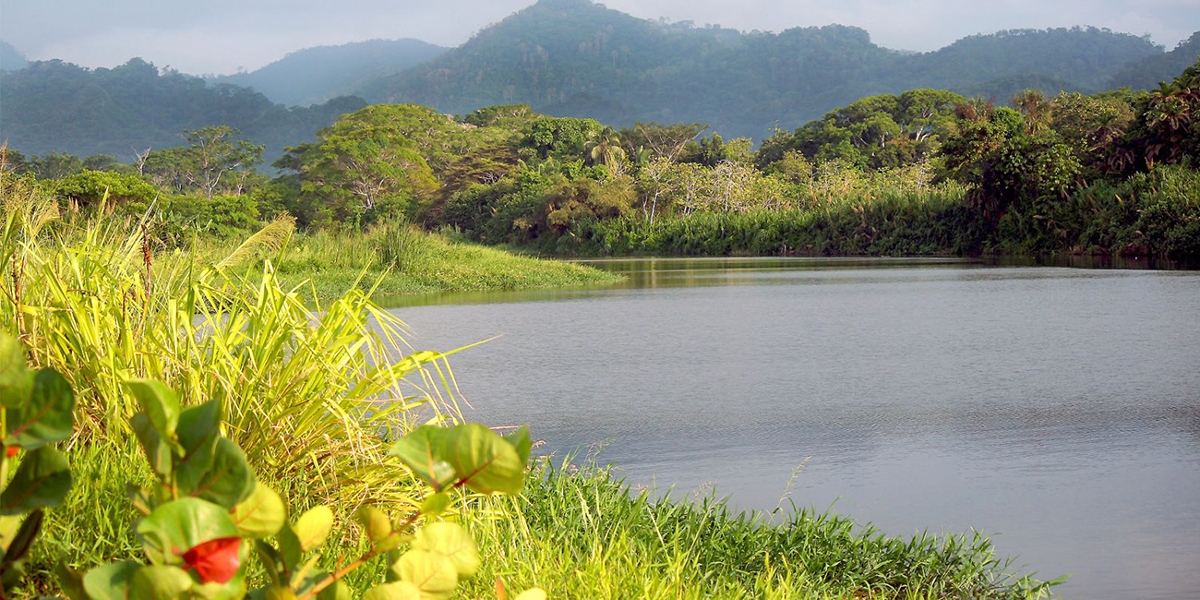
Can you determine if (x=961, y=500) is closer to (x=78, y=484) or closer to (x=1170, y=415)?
(x=1170, y=415)

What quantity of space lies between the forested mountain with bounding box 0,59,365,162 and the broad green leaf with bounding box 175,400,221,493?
159m

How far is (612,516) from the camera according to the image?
3.52m

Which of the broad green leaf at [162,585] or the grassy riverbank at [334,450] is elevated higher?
the broad green leaf at [162,585]

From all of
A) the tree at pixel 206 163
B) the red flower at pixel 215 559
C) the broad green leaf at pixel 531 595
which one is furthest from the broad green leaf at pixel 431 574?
the tree at pixel 206 163

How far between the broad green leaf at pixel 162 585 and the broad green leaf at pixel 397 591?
0.25m

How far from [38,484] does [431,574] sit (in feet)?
1.28

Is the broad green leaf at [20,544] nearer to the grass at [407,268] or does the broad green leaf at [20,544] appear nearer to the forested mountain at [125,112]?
the grass at [407,268]

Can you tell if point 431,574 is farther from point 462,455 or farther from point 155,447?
point 155,447

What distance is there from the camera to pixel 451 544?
1.21m

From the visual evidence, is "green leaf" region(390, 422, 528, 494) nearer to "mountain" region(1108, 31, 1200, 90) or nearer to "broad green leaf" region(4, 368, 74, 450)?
"broad green leaf" region(4, 368, 74, 450)

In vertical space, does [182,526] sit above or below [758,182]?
below

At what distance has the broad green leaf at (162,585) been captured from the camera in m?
0.91

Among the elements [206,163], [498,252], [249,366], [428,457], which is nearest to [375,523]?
[428,457]

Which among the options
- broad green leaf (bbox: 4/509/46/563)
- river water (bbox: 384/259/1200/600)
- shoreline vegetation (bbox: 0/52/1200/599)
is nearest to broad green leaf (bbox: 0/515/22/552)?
broad green leaf (bbox: 4/509/46/563)
